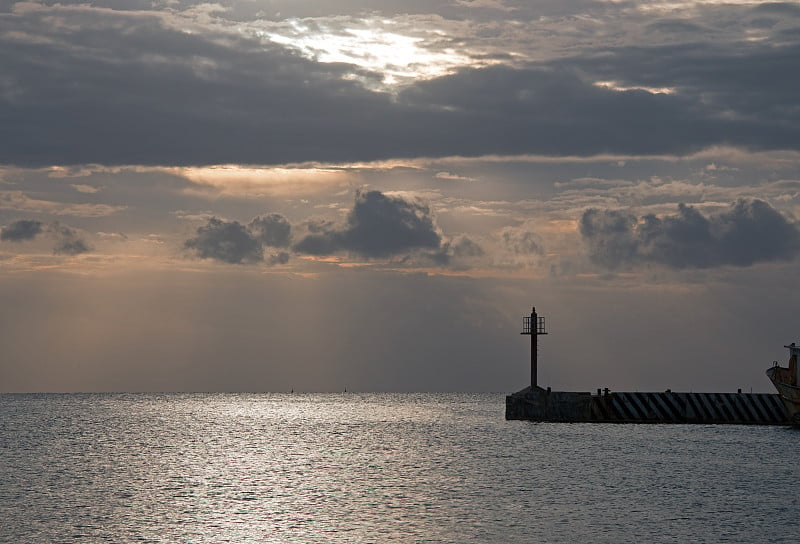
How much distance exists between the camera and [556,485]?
62531 mm

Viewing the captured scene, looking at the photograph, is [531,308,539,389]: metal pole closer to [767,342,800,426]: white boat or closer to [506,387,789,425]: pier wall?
[506,387,789,425]: pier wall

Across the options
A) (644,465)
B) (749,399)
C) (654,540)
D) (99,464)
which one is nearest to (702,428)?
(749,399)

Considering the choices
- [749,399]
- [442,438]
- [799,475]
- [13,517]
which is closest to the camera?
[13,517]

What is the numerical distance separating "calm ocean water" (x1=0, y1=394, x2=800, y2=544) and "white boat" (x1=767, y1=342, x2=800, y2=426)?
324cm

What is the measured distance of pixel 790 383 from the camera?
86.4m

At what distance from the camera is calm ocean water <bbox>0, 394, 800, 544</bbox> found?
1770 inches

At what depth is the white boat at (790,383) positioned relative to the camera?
3339 inches

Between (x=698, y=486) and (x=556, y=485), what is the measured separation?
9092mm

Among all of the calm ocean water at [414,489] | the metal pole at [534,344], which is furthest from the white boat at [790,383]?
the metal pole at [534,344]

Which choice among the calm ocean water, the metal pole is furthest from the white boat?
the metal pole

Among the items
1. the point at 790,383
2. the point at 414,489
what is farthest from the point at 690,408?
the point at 414,489

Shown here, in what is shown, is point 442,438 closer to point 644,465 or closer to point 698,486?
point 644,465

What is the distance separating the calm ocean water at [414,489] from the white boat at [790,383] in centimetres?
324

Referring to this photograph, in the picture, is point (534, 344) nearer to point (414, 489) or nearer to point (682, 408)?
point (682, 408)
